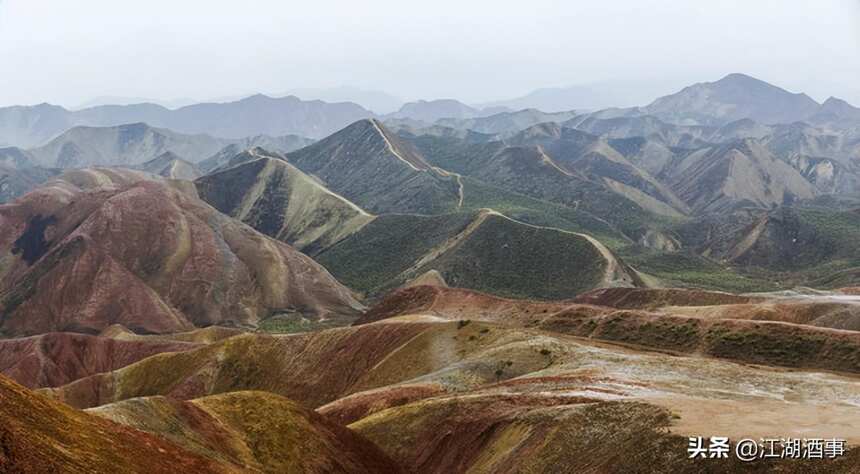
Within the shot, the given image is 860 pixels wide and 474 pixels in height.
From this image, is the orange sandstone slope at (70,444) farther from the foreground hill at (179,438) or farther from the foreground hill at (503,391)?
the foreground hill at (503,391)

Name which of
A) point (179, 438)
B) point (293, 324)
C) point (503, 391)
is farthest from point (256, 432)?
point (293, 324)

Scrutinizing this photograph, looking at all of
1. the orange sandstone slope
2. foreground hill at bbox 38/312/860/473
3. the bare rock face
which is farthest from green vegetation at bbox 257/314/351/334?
the orange sandstone slope

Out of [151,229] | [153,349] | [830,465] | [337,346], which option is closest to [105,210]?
[151,229]

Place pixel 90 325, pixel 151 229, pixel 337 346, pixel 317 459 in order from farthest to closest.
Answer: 1. pixel 151 229
2. pixel 90 325
3. pixel 337 346
4. pixel 317 459

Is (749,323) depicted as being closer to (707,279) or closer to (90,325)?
(707,279)

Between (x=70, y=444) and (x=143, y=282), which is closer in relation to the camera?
(x=70, y=444)

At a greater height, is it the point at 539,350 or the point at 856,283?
the point at 539,350

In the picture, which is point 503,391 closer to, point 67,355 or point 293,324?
point 67,355

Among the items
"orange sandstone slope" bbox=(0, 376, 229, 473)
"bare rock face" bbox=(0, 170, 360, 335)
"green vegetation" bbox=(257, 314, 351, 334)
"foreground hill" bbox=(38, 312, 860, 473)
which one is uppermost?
"orange sandstone slope" bbox=(0, 376, 229, 473)

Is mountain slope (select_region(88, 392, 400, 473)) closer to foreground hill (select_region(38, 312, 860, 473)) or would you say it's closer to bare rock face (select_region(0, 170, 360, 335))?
foreground hill (select_region(38, 312, 860, 473))
